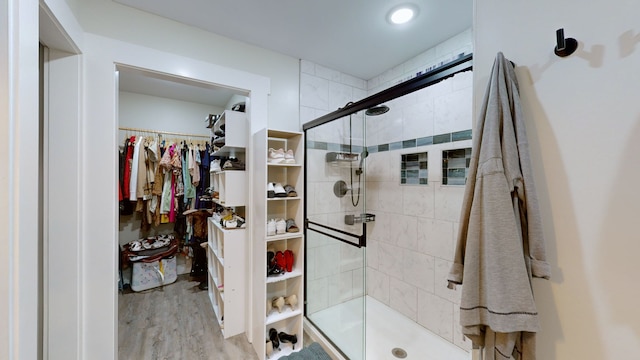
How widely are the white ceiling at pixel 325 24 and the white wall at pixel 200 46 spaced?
0.05 m

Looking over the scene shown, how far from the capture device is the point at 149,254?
9.21 feet

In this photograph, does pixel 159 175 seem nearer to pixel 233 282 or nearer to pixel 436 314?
pixel 233 282

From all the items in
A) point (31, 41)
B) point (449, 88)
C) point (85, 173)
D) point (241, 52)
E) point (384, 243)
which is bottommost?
point (384, 243)

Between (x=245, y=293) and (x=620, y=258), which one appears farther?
(x=245, y=293)

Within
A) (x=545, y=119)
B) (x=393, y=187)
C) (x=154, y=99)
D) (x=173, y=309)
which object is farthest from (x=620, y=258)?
(x=154, y=99)

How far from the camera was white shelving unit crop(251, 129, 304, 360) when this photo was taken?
1.72 metres

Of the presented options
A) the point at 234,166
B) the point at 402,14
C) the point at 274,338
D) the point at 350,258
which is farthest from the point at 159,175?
the point at 402,14

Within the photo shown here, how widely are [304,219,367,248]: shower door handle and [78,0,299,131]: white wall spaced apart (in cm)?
89

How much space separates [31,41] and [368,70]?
2242 millimetres

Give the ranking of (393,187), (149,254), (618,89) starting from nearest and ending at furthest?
(618,89)
(393,187)
(149,254)

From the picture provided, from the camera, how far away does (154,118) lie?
10.2ft

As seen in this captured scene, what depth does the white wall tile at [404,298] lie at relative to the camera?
2.06m

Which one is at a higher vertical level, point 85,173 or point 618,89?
point 618,89

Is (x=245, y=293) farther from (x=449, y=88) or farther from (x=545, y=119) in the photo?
(x=449, y=88)
